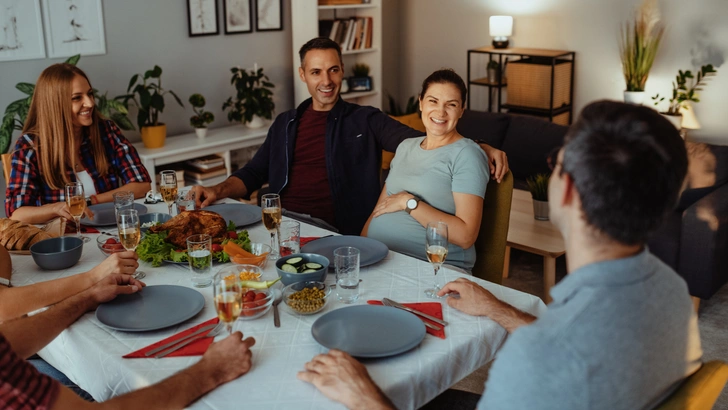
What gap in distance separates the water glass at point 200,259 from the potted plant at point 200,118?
9.25 ft

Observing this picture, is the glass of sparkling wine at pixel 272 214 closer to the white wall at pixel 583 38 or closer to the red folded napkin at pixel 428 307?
the red folded napkin at pixel 428 307

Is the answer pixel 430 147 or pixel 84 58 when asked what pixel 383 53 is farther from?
pixel 430 147

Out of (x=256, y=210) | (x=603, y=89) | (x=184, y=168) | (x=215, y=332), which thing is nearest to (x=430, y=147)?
(x=256, y=210)

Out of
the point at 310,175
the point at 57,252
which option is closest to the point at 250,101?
the point at 310,175

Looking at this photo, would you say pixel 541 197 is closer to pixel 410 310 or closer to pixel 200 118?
pixel 410 310

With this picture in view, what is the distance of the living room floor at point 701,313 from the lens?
2.79m

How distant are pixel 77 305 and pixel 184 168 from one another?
305 cm

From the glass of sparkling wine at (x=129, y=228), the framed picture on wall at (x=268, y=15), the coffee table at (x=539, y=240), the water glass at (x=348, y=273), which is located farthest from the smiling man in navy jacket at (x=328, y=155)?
the framed picture on wall at (x=268, y=15)

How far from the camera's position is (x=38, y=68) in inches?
158

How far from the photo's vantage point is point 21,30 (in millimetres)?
3893

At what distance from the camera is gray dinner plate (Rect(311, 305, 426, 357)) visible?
4.85ft

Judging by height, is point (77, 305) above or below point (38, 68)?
below

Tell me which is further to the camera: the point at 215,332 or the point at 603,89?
the point at 603,89

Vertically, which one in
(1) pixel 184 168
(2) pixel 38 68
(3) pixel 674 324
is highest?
(2) pixel 38 68
